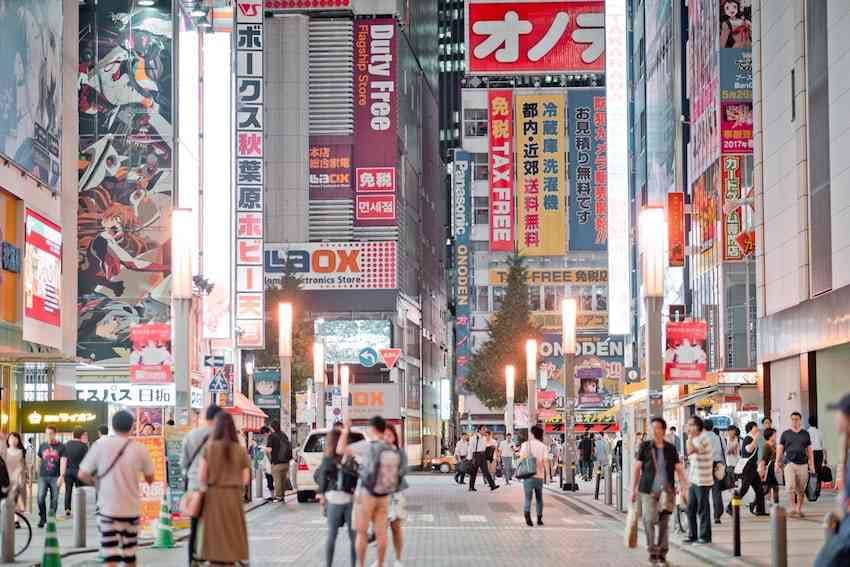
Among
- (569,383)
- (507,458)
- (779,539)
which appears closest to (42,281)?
(569,383)

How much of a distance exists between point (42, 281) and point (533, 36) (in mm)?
63137

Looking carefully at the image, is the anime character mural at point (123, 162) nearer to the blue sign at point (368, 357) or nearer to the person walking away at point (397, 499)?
the blue sign at point (368, 357)

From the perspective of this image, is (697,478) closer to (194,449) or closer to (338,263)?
(194,449)

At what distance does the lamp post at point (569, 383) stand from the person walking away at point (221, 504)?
28.5 meters

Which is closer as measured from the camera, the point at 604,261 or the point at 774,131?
the point at 774,131

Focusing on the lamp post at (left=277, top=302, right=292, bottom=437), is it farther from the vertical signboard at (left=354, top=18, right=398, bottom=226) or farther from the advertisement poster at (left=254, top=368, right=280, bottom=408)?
the vertical signboard at (left=354, top=18, right=398, bottom=226)

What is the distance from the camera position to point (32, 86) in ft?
137

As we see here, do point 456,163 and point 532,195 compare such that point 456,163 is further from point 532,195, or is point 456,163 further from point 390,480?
point 390,480

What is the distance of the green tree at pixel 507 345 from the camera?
353 feet

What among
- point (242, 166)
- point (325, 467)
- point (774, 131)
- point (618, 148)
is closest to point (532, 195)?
point (618, 148)

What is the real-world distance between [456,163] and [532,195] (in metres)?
11.4

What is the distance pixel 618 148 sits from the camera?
88.5 meters

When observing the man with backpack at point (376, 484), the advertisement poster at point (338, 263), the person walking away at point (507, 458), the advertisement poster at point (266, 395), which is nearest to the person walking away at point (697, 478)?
the man with backpack at point (376, 484)

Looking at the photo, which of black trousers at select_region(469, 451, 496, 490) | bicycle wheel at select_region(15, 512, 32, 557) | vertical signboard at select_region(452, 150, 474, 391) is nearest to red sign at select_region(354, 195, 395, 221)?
vertical signboard at select_region(452, 150, 474, 391)
